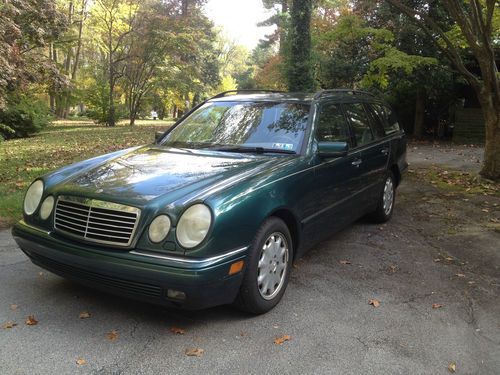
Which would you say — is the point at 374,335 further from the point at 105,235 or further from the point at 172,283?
the point at 105,235

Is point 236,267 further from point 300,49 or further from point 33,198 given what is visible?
point 300,49

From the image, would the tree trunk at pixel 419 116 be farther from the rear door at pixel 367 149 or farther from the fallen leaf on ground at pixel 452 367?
the fallen leaf on ground at pixel 452 367

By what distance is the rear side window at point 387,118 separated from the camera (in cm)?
610

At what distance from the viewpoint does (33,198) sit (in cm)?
362

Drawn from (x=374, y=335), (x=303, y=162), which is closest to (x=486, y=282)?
(x=374, y=335)

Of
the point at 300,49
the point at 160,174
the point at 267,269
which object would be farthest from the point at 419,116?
the point at 160,174

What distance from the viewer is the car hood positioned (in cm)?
317

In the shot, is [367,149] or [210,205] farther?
[367,149]

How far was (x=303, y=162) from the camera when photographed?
3.94m

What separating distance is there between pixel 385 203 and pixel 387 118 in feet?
4.01

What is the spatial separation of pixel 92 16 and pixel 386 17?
56.4 ft

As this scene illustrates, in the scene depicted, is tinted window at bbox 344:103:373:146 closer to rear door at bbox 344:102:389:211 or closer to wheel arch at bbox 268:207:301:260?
rear door at bbox 344:102:389:211

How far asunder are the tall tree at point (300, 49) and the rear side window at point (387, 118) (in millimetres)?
12678

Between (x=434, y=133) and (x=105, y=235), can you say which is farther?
(x=434, y=133)
